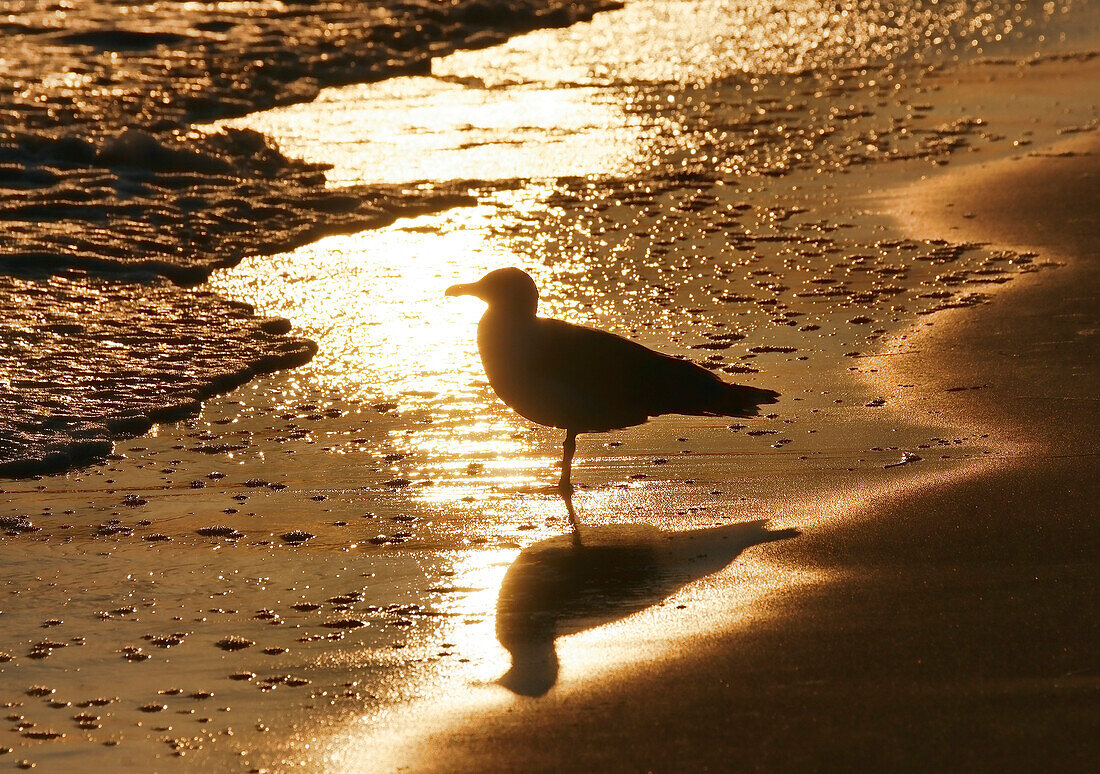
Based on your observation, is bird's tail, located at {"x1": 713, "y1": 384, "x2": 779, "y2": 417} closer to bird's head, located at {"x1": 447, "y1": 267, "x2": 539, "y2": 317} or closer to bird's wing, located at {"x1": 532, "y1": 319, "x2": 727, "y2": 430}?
bird's wing, located at {"x1": 532, "y1": 319, "x2": 727, "y2": 430}

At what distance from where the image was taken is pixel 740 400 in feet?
19.4

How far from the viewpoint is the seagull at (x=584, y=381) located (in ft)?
19.0

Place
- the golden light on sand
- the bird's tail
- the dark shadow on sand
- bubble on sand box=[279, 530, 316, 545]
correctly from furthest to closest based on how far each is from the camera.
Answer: the golden light on sand
the bird's tail
bubble on sand box=[279, 530, 316, 545]
the dark shadow on sand

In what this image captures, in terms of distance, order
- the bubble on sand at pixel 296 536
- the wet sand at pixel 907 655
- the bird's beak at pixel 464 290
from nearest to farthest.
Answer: the wet sand at pixel 907 655 < the bubble on sand at pixel 296 536 < the bird's beak at pixel 464 290

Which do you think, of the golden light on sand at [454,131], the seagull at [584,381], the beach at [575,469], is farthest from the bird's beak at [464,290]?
the golden light on sand at [454,131]

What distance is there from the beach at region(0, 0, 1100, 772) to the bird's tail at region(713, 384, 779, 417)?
0.66ft

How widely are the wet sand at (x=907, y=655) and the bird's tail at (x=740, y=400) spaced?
2.03ft

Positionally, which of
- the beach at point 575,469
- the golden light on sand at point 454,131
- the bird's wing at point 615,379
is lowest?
the golden light on sand at point 454,131

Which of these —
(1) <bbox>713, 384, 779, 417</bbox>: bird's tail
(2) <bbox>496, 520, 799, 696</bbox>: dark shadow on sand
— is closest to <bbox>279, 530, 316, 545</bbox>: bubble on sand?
(2) <bbox>496, 520, 799, 696</bbox>: dark shadow on sand

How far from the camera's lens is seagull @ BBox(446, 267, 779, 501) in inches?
229

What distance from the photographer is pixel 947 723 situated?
3756 mm

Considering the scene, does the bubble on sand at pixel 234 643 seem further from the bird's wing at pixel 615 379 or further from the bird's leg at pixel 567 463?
the bird's wing at pixel 615 379

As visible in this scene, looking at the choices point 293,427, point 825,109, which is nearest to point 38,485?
point 293,427

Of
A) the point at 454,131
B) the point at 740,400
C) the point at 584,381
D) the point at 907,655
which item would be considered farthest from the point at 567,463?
the point at 454,131
